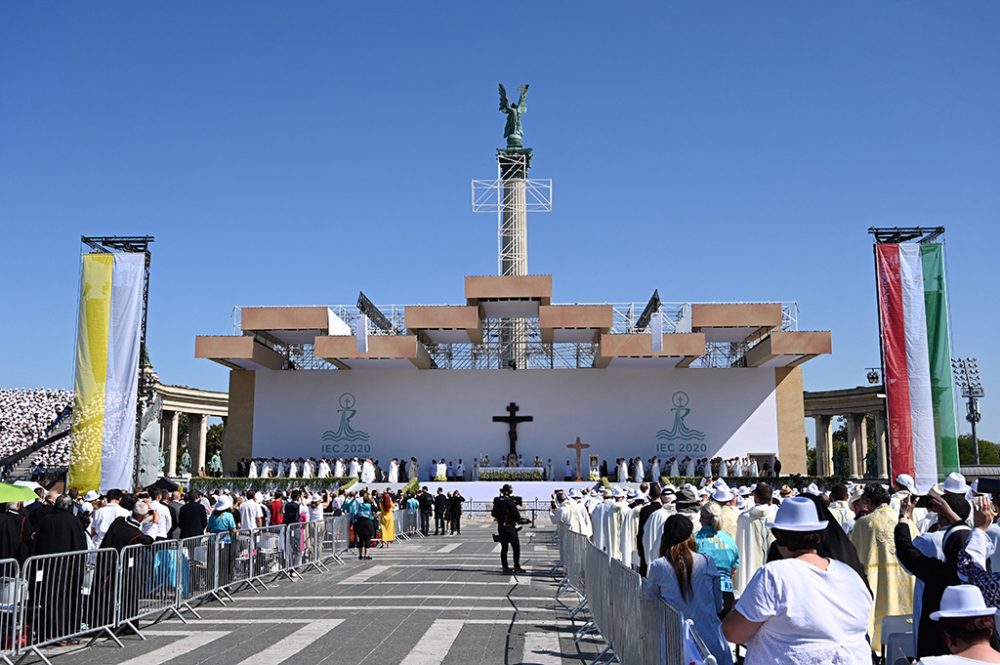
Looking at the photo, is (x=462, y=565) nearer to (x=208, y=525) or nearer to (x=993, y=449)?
(x=208, y=525)

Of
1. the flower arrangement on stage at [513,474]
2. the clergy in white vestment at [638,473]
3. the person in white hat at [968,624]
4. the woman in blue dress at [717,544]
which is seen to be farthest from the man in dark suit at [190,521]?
the clergy in white vestment at [638,473]

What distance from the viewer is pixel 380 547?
2358cm

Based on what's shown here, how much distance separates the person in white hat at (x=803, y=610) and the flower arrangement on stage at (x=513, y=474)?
37.3 metres

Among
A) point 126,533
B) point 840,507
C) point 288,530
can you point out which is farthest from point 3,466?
point 840,507

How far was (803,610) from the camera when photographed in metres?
3.69

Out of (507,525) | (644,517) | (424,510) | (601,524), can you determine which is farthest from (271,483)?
(644,517)

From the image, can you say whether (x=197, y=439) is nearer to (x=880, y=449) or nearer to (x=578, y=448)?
(x=578, y=448)

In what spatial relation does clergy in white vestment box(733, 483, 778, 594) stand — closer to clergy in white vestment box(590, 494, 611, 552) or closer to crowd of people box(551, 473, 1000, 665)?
crowd of people box(551, 473, 1000, 665)

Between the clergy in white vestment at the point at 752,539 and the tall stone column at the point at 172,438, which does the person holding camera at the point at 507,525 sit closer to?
the clergy in white vestment at the point at 752,539

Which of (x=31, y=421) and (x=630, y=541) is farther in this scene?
(x=31, y=421)

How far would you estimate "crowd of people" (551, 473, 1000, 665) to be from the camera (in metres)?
3.70

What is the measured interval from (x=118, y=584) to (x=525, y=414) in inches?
1447

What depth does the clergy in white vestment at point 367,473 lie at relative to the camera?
4259cm

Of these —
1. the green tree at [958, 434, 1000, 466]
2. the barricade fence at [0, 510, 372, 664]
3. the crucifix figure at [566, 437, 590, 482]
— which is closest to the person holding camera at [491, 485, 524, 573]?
the barricade fence at [0, 510, 372, 664]
